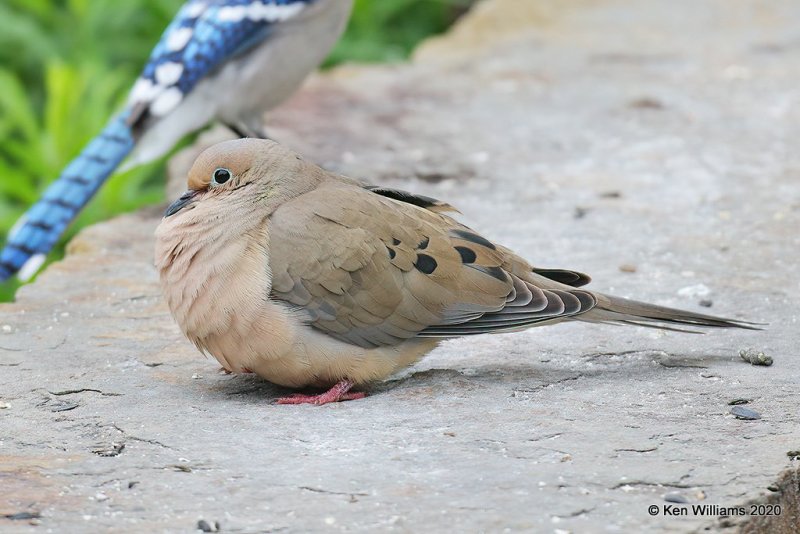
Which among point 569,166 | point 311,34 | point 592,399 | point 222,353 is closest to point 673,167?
point 569,166

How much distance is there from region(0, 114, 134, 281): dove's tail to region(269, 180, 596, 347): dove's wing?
84.7 inches

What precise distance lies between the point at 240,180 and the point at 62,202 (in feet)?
6.84

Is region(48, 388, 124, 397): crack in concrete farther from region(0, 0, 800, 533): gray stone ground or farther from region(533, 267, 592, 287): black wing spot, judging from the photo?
region(533, 267, 592, 287): black wing spot

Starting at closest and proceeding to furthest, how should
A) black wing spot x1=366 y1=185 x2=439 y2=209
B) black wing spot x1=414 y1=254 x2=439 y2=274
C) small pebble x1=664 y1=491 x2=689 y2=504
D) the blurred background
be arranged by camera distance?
small pebble x1=664 y1=491 x2=689 y2=504 < black wing spot x1=414 y1=254 x2=439 y2=274 < black wing spot x1=366 y1=185 x2=439 y2=209 < the blurred background

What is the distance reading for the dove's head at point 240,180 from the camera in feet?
12.6

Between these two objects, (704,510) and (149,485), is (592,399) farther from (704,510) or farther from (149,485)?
(149,485)

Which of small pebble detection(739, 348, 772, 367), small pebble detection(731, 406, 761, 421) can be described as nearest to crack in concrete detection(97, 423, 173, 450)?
small pebble detection(731, 406, 761, 421)

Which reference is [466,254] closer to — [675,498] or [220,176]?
[220,176]

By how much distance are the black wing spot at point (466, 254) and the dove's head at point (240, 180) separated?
1.65 feet

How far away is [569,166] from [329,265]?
2806 millimetres

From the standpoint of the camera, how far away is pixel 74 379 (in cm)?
395

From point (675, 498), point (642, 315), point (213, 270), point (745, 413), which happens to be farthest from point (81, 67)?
point (675, 498)

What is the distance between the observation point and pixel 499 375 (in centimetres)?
392

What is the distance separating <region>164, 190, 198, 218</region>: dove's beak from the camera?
388 cm
